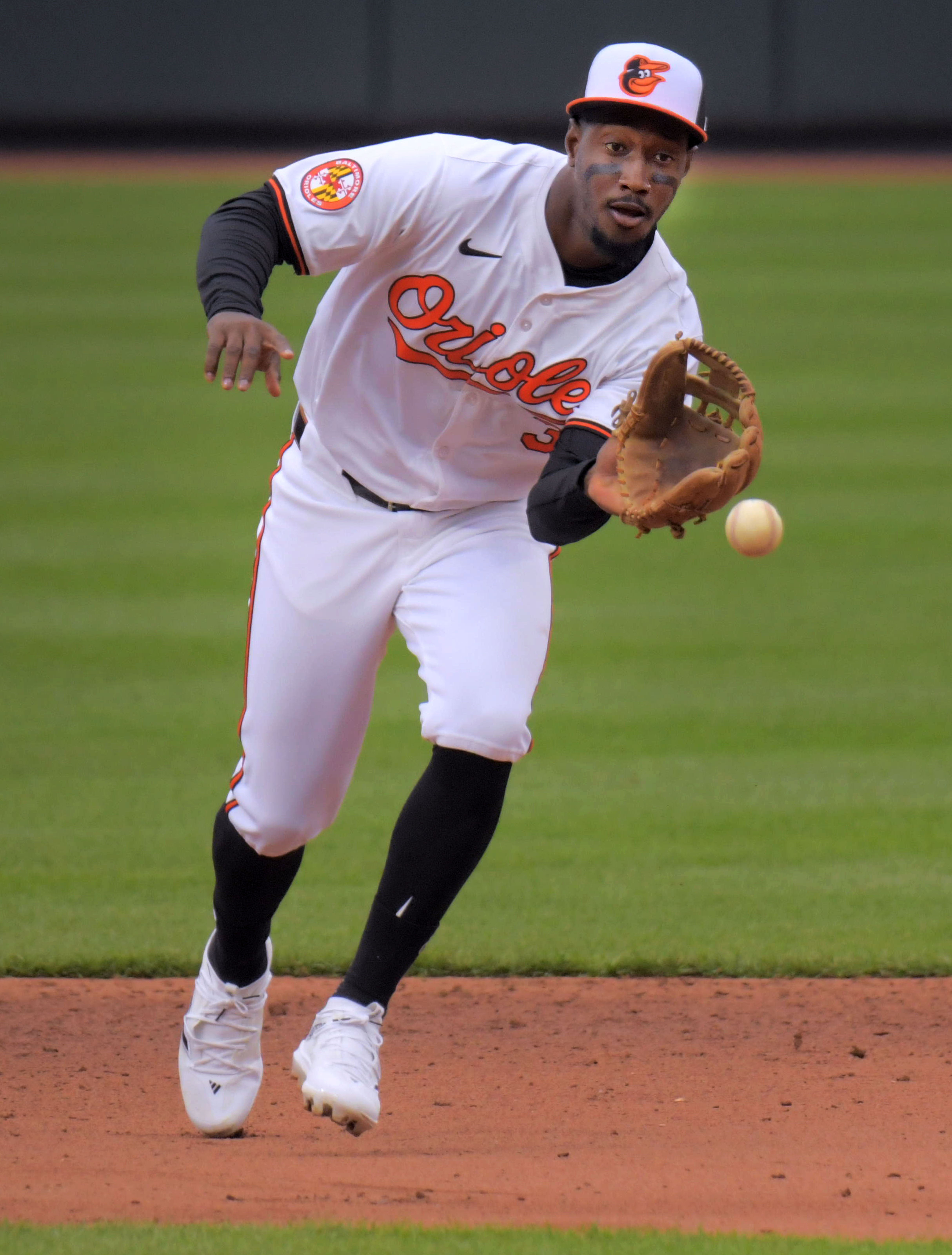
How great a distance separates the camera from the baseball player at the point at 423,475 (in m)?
3.30

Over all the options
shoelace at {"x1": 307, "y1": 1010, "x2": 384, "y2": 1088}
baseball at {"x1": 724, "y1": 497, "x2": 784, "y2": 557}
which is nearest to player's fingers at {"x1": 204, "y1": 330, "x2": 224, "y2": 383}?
baseball at {"x1": 724, "y1": 497, "x2": 784, "y2": 557}

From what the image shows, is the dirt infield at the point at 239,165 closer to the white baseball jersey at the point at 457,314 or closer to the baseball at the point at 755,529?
the white baseball jersey at the point at 457,314

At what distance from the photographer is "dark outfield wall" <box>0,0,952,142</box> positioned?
20469mm

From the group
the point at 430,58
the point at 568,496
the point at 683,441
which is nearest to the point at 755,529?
the point at 683,441

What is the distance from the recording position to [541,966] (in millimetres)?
4762

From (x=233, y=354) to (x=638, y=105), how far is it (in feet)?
2.86

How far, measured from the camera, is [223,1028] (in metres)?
3.66

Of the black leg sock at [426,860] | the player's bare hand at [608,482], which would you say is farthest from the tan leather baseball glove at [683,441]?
the black leg sock at [426,860]

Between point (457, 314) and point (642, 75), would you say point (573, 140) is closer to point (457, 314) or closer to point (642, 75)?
point (642, 75)

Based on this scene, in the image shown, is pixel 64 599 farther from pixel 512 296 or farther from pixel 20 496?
pixel 512 296

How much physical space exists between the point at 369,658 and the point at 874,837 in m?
2.84

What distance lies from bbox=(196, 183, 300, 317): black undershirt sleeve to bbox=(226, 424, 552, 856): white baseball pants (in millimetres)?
516

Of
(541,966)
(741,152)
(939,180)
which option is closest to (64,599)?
(541,966)

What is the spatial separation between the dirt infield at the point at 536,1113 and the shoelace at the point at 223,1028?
142 millimetres
